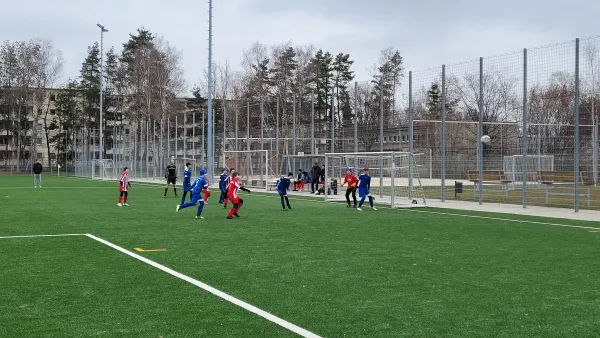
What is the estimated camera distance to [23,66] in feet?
261

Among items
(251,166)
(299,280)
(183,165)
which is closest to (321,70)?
(183,165)

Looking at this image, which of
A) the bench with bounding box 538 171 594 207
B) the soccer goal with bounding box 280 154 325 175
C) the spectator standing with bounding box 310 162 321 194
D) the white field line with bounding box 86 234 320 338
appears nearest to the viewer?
the white field line with bounding box 86 234 320 338

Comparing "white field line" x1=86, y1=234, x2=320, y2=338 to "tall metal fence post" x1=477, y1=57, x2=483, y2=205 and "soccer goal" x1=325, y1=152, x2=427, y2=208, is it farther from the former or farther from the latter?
"tall metal fence post" x1=477, y1=57, x2=483, y2=205

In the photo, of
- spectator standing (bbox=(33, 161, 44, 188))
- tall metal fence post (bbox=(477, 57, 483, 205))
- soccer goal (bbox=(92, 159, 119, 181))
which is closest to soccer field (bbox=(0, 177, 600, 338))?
tall metal fence post (bbox=(477, 57, 483, 205))

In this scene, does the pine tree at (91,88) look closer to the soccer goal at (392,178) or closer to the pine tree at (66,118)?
the pine tree at (66,118)

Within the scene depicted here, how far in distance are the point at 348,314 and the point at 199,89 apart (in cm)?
7781

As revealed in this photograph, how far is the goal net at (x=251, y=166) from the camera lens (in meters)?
38.5

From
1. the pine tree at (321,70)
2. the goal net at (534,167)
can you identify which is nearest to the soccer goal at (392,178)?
the goal net at (534,167)

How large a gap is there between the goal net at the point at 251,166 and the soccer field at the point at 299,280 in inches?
898

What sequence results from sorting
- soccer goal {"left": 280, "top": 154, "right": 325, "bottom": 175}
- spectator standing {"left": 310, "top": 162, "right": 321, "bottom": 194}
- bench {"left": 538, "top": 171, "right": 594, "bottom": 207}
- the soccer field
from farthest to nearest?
Answer: soccer goal {"left": 280, "top": 154, "right": 325, "bottom": 175} → spectator standing {"left": 310, "top": 162, "right": 321, "bottom": 194} → bench {"left": 538, "top": 171, "right": 594, "bottom": 207} → the soccer field

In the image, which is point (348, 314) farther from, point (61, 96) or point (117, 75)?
point (61, 96)

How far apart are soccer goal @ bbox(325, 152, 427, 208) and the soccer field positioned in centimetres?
787

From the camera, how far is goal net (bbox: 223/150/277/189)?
38.5 meters

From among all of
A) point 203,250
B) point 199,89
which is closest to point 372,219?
point 203,250
